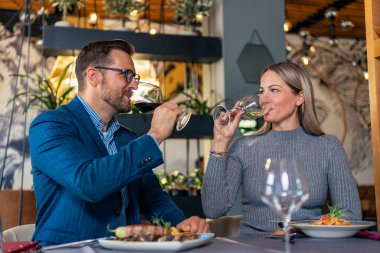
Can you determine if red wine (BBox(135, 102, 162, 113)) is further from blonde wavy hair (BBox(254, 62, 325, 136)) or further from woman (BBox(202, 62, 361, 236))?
blonde wavy hair (BBox(254, 62, 325, 136))

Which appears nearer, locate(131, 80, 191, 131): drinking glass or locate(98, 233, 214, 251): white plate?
locate(98, 233, 214, 251): white plate

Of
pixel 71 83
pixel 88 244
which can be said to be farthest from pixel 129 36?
pixel 88 244

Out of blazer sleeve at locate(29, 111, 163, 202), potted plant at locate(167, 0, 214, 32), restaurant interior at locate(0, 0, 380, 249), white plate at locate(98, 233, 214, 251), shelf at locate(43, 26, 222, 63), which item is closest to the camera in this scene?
white plate at locate(98, 233, 214, 251)

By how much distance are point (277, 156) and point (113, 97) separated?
2.52 ft

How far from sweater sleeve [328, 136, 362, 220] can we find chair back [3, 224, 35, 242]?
118 cm

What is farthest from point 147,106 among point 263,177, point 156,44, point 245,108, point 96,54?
point 156,44

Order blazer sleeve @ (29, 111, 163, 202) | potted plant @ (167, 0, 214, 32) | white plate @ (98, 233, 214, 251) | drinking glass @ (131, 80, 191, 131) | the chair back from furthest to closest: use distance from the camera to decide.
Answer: potted plant @ (167, 0, 214, 32), drinking glass @ (131, 80, 191, 131), the chair back, blazer sleeve @ (29, 111, 163, 202), white plate @ (98, 233, 214, 251)

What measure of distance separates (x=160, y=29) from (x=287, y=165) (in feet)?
22.7

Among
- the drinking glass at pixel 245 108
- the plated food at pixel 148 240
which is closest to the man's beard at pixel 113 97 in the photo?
the drinking glass at pixel 245 108

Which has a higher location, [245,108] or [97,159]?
[245,108]

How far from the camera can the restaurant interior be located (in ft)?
15.6

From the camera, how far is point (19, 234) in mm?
1962

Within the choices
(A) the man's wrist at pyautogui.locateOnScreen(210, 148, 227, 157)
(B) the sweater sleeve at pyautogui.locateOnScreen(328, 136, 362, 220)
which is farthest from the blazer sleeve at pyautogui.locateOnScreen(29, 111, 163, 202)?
(B) the sweater sleeve at pyautogui.locateOnScreen(328, 136, 362, 220)

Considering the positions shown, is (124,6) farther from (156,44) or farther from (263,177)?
(263,177)
